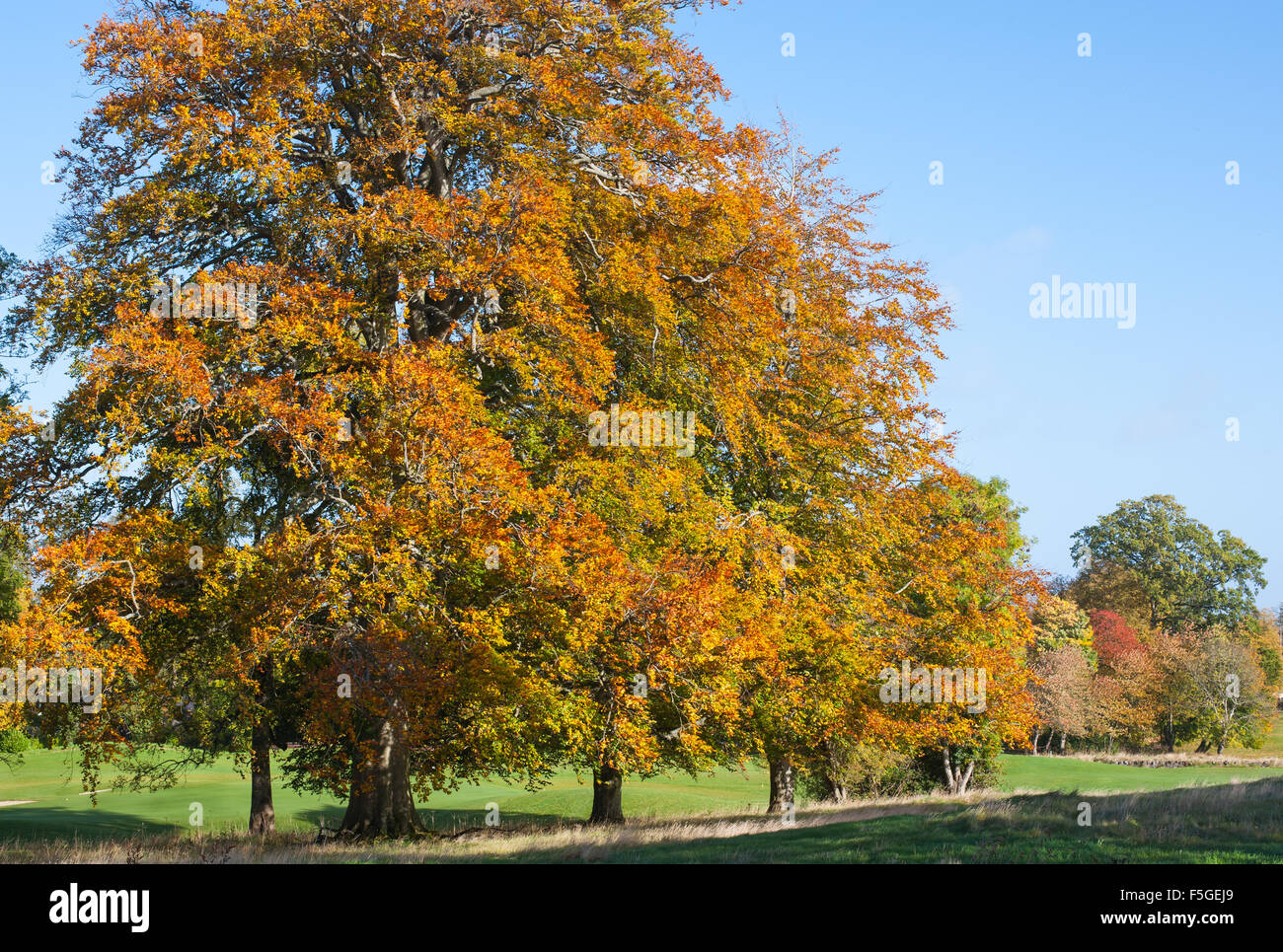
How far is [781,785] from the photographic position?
84.8ft

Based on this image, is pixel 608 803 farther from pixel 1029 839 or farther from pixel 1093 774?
pixel 1093 774

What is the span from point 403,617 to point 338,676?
1301 millimetres

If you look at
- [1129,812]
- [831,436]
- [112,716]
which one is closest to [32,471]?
[112,716]

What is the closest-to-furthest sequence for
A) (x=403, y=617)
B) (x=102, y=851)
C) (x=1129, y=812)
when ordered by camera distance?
1. (x=102, y=851)
2. (x=1129, y=812)
3. (x=403, y=617)

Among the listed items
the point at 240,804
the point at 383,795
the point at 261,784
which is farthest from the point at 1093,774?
the point at 383,795

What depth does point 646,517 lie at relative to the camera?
63.5 feet

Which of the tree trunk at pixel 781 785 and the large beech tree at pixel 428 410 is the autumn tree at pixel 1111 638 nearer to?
Answer: the tree trunk at pixel 781 785

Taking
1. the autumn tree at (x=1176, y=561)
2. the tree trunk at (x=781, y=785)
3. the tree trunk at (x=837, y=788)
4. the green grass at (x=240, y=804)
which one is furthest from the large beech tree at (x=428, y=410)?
the autumn tree at (x=1176, y=561)

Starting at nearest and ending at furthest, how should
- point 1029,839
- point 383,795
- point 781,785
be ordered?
point 1029,839 < point 383,795 < point 781,785

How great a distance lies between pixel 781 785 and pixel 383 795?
36.2 feet

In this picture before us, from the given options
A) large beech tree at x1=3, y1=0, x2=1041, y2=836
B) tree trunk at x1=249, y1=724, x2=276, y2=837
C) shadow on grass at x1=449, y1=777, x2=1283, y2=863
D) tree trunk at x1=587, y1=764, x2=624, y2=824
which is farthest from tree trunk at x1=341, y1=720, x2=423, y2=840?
tree trunk at x1=587, y1=764, x2=624, y2=824

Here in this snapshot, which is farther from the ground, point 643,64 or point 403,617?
point 643,64

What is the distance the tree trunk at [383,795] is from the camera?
18.1 metres
